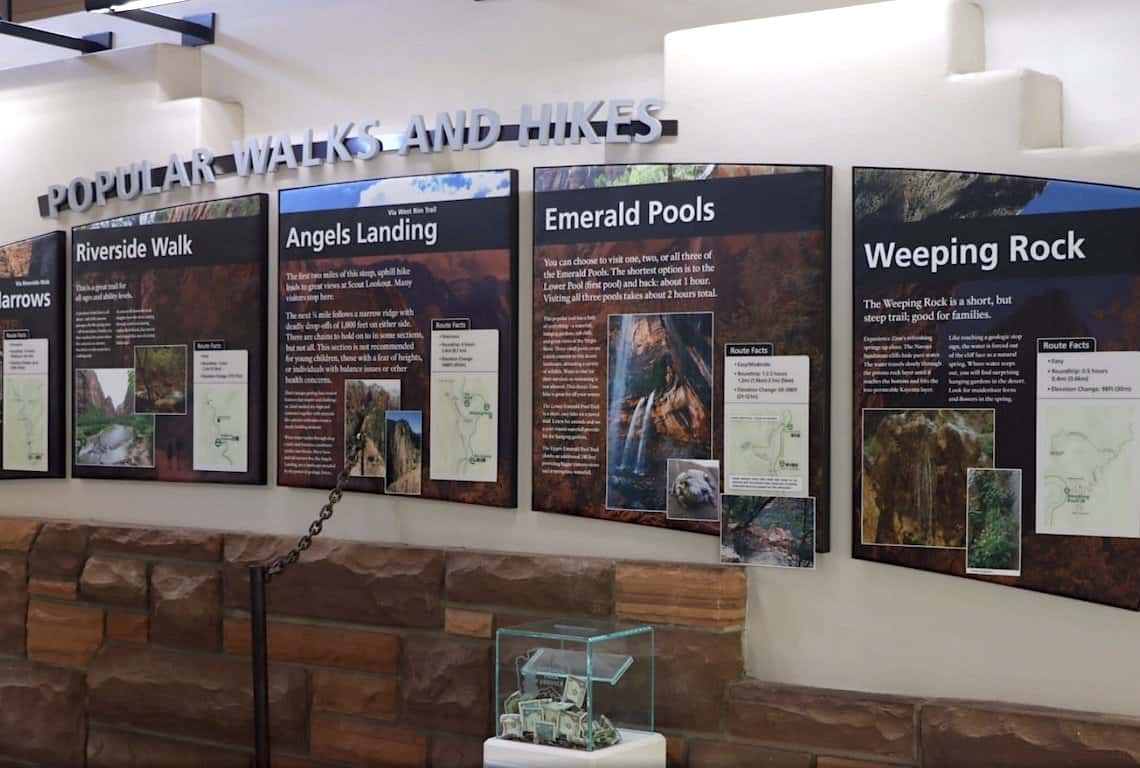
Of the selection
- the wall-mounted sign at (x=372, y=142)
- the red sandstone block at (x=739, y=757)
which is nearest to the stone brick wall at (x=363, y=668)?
the red sandstone block at (x=739, y=757)

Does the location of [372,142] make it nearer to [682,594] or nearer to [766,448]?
[766,448]

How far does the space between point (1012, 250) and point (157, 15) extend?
3455mm

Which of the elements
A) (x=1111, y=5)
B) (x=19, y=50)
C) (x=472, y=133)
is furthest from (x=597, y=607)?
(x=19, y=50)

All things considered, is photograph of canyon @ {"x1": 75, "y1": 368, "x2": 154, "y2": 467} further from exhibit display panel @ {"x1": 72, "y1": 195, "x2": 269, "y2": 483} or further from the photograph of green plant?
the photograph of green plant

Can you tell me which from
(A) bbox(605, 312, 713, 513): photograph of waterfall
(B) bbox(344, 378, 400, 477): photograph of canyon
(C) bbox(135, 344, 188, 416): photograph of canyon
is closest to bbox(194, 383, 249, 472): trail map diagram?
(C) bbox(135, 344, 188, 416): photograph of canyon

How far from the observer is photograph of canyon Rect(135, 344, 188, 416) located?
5.32 m

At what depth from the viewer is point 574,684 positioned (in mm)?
3818

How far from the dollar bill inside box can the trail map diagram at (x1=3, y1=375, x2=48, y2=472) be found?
2.74 metres

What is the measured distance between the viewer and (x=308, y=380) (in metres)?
5.02

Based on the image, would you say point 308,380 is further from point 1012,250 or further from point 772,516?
point 1012,250

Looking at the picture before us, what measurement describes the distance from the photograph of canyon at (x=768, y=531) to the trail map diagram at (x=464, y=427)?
899 millimetres

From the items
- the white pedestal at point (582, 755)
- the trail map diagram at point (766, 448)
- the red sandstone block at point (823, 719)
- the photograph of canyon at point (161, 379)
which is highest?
the photograph of canyon at point (161, 379)

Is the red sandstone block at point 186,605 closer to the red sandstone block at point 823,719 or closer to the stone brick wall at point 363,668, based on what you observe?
the stone brick wall at point 363,668

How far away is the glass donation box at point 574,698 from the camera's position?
149 inches
